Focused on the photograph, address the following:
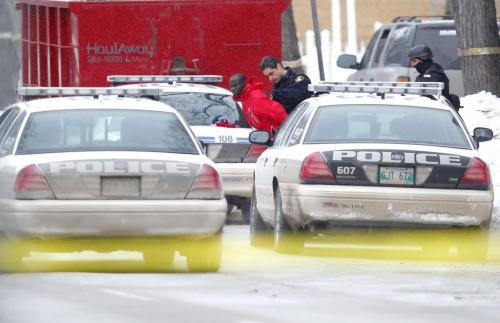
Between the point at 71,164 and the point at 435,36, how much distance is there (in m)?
14.2

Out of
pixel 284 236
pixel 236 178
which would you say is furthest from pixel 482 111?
pixel 284 236

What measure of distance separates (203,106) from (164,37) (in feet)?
18.6

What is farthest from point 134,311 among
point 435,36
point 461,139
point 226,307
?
point 435,36

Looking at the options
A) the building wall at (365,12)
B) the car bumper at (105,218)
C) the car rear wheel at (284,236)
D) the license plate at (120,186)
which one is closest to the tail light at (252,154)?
the car rear wheel at (284,236)

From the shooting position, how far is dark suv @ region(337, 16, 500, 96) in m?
25.3

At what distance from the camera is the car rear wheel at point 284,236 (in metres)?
14.4

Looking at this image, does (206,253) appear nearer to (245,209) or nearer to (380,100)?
(380,100)

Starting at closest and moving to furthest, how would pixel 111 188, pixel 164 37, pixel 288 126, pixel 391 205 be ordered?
pixel 111 188
pixel 391 205
pixel 288 126
pixel 164 37

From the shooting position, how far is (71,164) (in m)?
12.4

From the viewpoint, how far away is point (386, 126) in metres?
14.5

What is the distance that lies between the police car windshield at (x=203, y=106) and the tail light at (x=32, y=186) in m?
6.90

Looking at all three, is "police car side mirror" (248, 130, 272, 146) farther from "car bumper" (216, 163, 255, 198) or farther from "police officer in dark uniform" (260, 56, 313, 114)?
"police officer in dark uniform" (260, 56, 313, 114)

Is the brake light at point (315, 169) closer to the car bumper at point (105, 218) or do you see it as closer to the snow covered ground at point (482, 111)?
the car bumper at point (105, 218)

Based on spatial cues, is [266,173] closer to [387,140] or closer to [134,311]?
[387,140]
